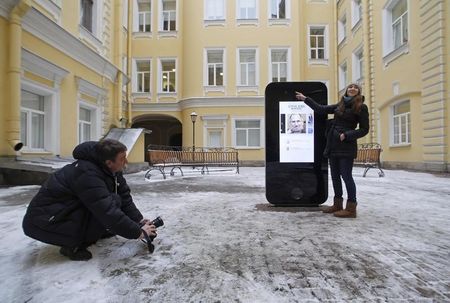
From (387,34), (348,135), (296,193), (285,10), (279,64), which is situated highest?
(285,10)

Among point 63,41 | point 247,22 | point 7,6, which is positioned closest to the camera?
point 7,6

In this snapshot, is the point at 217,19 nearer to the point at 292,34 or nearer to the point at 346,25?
the point at 292,34

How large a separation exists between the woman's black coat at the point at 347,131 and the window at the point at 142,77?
20.5 m

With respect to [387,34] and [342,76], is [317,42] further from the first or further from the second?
[387,34]

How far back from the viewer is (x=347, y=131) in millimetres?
4391

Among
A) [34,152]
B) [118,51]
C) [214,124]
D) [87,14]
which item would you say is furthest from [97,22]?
[214,124]

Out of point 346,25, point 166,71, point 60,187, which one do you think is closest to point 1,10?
point 60,187

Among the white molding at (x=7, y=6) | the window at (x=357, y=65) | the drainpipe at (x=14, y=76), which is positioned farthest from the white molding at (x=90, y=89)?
the window at (x=357, y=65)

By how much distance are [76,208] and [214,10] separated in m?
22.1

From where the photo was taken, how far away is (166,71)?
23.6 meters

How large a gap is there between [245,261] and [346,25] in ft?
73.9

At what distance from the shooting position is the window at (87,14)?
12.7m

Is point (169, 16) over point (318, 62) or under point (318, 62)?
over

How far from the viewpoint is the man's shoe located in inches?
112
